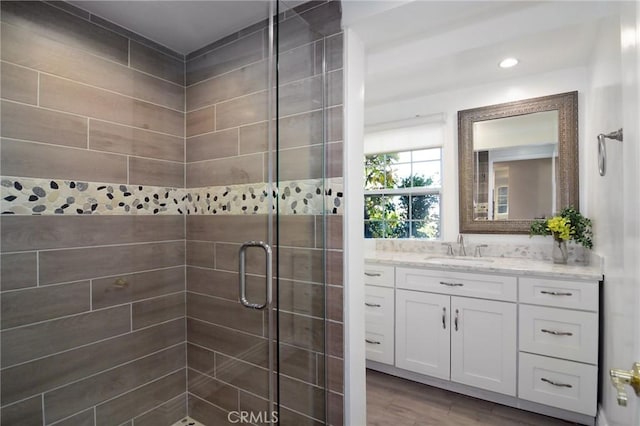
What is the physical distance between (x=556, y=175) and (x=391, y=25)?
1831mm

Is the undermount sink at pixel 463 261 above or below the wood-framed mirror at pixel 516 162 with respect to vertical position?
below

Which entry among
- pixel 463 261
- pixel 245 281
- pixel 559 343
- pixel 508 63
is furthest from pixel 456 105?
pixel 245 281

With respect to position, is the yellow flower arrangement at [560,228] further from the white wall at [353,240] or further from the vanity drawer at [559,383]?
the white wall at [353,240]

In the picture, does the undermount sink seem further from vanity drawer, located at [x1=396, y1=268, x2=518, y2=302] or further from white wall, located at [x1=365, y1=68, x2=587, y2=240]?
white wall, located at [x1=365, y1=68, x2=587, y2=240]

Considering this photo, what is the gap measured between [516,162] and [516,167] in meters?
0.04

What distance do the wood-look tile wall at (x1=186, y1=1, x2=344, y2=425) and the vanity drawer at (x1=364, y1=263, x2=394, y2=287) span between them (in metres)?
1.07

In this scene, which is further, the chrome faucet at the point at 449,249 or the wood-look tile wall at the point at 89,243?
the chrome faucet at the point at 449,249

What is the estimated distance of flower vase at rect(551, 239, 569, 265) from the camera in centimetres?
219

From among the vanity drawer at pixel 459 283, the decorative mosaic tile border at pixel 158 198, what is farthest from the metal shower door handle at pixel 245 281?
the vanity drawer at pixel 459 283

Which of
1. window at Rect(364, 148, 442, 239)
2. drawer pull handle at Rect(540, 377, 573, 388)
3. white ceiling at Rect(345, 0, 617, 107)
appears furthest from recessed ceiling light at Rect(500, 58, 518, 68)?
drawer pull handle at Rect(540, 377, 573, 388)

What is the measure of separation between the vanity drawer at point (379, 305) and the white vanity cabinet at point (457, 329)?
0.20 ft

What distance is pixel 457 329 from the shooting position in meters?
2.18

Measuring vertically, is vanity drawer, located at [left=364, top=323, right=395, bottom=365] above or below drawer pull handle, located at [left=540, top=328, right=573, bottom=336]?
below

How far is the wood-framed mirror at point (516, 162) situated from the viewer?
2.35 m
